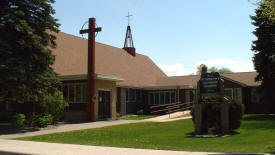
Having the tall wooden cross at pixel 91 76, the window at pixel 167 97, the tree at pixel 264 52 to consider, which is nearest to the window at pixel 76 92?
the tall wooden cross at pixel 91 76

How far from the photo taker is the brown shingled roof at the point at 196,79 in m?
33.9

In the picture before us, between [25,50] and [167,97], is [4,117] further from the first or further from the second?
[167,97]

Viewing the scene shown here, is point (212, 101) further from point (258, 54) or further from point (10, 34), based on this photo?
point (258, 54)

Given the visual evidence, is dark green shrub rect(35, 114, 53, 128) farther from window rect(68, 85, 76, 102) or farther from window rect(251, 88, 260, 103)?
window rect(251, 88, 260, 103)

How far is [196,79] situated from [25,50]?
23.5m

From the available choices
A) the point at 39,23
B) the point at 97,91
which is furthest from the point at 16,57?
the point at 97,91

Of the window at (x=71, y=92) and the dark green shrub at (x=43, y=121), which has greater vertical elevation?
the window at (x=71, y=92)

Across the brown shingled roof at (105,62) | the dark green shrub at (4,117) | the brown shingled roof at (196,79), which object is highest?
the brown shingled roof at (105,62)

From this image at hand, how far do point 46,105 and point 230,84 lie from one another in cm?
2017

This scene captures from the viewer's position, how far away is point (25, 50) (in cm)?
1806

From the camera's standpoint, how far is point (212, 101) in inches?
580

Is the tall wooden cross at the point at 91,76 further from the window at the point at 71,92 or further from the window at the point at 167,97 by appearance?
the window at the point at 167,97

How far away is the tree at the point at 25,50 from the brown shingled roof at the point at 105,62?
7836mm

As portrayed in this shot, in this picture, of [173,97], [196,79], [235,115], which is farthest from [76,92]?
[196,79]
